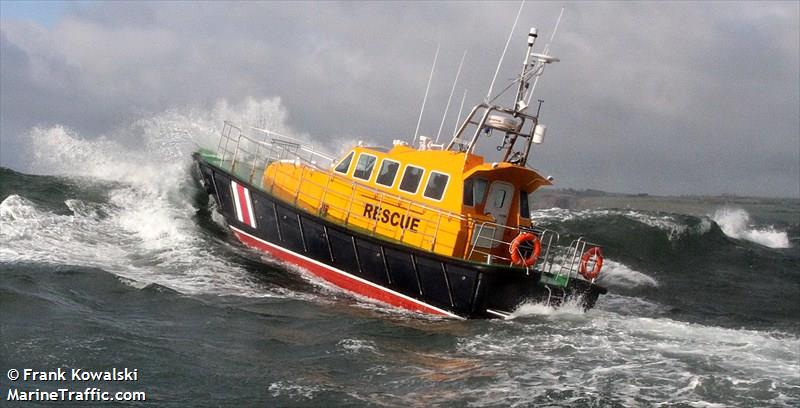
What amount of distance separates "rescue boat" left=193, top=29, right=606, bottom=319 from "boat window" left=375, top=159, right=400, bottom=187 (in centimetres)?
2

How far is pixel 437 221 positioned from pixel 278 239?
3572mm

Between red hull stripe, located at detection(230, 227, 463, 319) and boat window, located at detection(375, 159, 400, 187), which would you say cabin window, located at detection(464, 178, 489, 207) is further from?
red hull stripe, located at detection(230, 227, 463, 319)

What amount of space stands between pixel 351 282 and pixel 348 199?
150 cm

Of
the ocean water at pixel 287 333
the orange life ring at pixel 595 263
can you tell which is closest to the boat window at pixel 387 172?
the ocean water at pixel 287 333

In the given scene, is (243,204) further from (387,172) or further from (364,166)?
(387,172)

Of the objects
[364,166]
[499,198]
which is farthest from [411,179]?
[499,198]

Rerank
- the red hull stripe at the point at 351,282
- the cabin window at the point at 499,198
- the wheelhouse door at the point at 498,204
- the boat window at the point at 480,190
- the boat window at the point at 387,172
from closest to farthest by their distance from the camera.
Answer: the red hull stripe at the point at 351,282, the boat window at the point at 480,190, the wheelhouse door at the point at 498,204, the cabin window at the point at 499,198, the boat window at the point at 387,172

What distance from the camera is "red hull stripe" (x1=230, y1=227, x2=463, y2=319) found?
12079 millimetres

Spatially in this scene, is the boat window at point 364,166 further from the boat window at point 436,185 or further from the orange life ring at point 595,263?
the orange life ring at point 595,263

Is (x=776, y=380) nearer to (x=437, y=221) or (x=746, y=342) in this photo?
(x=746, y=342)

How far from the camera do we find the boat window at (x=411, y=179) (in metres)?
12.6

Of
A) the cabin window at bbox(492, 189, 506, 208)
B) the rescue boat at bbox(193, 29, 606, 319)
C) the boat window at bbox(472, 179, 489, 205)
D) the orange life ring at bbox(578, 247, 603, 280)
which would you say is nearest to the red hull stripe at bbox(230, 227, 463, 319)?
the rescue boat at bbox(193, 29, 606, 319)

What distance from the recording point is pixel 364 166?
13.4 m

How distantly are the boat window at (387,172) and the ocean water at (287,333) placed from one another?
2.10 metres
